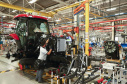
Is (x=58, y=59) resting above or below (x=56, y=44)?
below

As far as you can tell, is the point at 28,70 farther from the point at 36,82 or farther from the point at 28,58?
the point at 36,82

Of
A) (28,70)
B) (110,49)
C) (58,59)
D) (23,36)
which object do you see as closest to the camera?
(58,59)

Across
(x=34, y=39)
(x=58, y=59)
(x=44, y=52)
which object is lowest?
(x=58, y=59)

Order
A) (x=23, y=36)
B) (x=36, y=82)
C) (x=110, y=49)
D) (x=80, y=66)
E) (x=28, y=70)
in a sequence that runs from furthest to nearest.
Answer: (x=110, y=49) < (x=28, y=70) < (x=23, y=36) < (x=36, y=82) < (x=80, y=66)

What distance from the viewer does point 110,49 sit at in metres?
5.49

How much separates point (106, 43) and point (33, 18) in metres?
4.13

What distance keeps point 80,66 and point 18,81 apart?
2324mm

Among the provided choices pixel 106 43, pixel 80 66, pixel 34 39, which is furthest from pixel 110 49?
→ pixel 34 39

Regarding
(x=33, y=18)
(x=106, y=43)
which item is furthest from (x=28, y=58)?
(x=106, y=43)

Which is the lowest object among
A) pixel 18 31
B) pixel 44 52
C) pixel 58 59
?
pixel 58 59

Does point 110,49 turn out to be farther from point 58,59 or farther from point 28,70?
point 28,70

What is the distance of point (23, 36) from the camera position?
4.05m

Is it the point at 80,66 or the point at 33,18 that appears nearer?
the point at 80,66

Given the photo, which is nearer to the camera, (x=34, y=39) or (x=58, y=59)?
(x=58, y=59)
